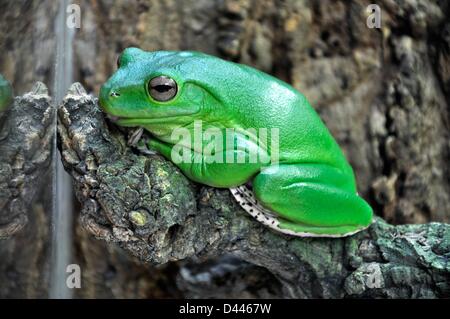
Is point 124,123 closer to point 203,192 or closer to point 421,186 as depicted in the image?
point 203,192

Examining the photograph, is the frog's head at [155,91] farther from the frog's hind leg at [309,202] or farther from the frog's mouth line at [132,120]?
the frog's hind leg at [309,202]

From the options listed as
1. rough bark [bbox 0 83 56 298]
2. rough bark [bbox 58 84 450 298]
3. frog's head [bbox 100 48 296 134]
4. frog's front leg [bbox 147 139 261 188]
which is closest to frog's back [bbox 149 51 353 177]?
frog's head [bbox 100 48 296 134]

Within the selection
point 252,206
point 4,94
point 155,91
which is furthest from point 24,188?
point 252,206

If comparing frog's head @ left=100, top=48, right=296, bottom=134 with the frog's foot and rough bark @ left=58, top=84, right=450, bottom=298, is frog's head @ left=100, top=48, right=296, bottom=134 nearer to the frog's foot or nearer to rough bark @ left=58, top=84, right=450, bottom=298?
rough bark @ left=58, top=84, right=450, bottom=298

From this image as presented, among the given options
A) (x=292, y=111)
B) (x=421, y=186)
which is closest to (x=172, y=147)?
(x=292, y=111)

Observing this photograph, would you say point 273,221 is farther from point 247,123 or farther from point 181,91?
point 181,91

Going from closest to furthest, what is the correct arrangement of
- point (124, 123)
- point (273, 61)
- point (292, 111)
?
point (124, 123) < point (292, 111) < point (273, 61)

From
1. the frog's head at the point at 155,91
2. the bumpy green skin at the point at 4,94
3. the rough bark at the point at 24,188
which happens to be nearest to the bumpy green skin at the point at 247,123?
the frog's head at the point at 155,91
